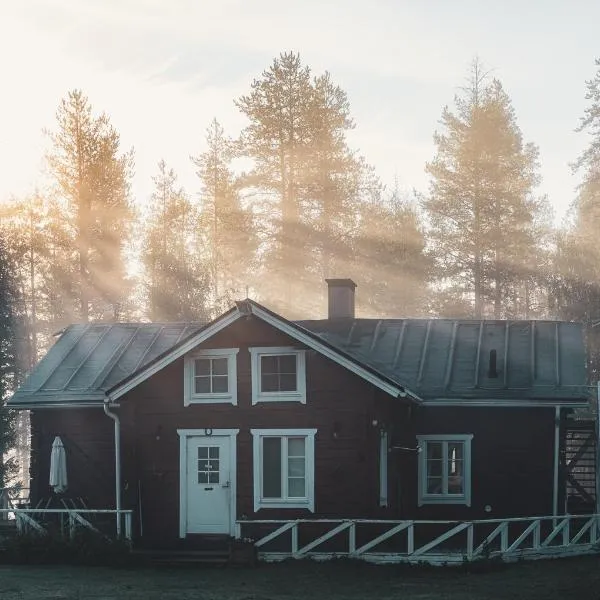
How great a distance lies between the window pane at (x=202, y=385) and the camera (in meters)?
26.2

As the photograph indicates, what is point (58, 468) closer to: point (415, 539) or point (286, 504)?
point (286, 504)

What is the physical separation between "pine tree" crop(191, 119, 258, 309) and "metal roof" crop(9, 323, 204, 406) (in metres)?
16.6

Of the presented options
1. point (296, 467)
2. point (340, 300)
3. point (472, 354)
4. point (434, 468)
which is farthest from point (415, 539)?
point (340, 300)

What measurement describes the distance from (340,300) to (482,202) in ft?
61.8

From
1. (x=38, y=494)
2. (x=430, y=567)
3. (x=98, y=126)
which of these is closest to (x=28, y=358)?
(x=98, y=126)

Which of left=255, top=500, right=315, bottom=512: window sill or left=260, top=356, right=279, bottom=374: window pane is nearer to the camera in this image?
left=255, top=500, right=315, bottom=512: window sill

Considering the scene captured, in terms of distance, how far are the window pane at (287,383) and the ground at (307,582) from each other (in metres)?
3.92

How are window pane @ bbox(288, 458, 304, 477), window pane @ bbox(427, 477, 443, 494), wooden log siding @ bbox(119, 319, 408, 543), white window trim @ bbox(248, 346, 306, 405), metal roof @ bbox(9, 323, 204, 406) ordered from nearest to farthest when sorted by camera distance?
wooden log siding @ bbox(119, 319, 408, 543)
window pane @ bbox(288, 458, 304, 477)
white window trim @ bbox(248, 346, 306, 405)
window pane @ bbox(427, 477, 443, 494)
metal roof @ bbox(9, 323, 204, 406)

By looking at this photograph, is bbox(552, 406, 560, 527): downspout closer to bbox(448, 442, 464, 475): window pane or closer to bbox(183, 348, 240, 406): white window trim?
bbox(448, 442, 464, 475): window pane

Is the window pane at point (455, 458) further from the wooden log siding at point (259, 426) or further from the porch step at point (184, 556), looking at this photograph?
the porch step at point (184, 556)

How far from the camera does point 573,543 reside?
24.4 m

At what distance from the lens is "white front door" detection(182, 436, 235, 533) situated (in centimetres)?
2567

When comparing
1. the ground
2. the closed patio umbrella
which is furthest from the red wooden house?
the ground

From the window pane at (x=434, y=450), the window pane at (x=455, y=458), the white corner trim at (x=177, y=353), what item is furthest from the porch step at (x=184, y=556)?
the window pane at (x=455, y=458)
